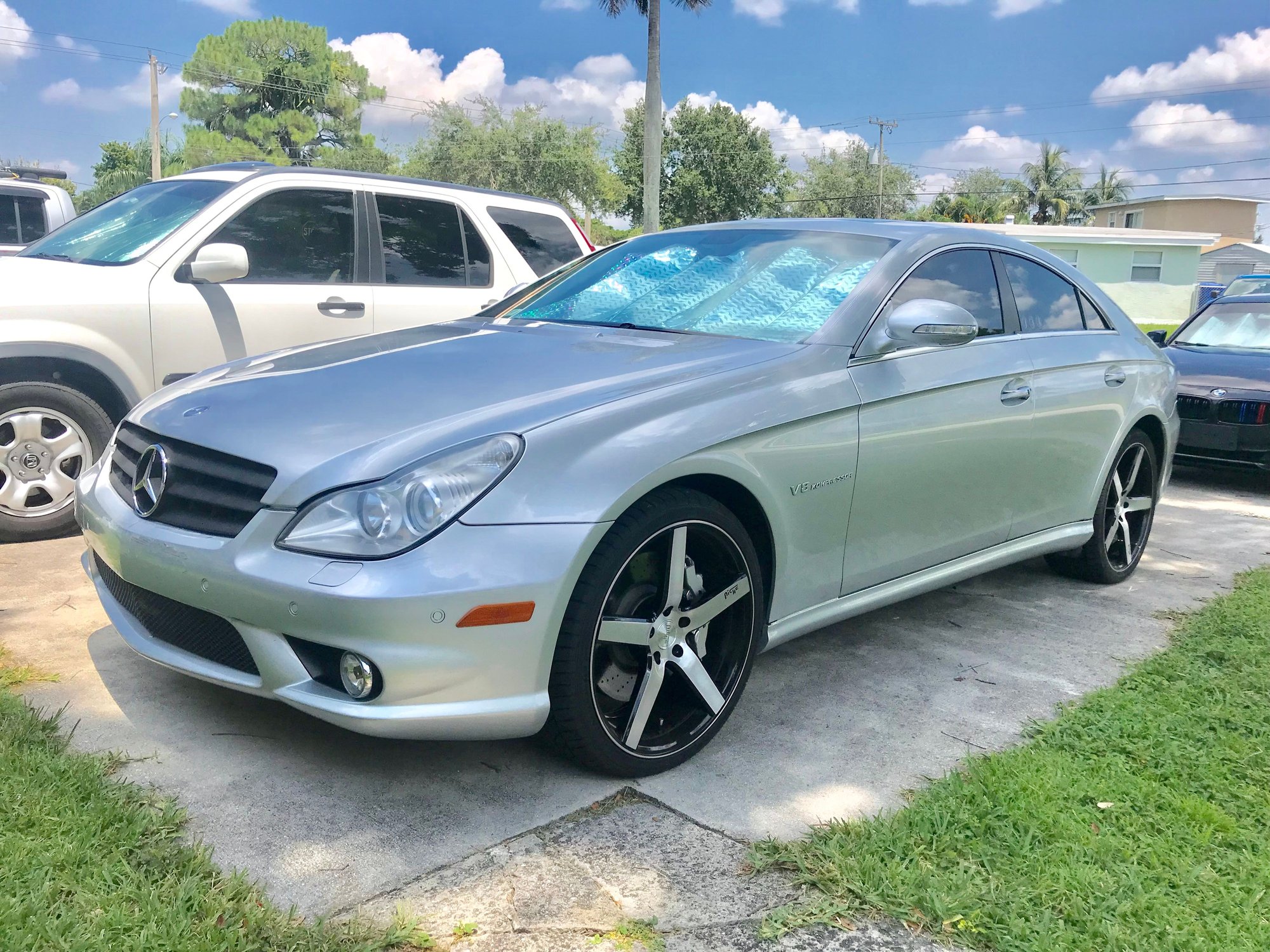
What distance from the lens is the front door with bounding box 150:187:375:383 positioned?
5254 mm

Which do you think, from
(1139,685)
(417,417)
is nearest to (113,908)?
(417,417)

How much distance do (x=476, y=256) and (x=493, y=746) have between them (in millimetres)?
3929

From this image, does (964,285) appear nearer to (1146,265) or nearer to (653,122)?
(653,122)

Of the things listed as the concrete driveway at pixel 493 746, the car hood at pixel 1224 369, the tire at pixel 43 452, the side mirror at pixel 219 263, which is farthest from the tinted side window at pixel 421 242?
the car hood at pixel 1224 369

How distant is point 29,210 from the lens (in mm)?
9062

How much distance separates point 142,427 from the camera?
10.7 ft

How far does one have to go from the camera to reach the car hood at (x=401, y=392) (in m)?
2.73

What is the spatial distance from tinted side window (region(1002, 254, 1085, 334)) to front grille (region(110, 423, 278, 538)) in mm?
3066

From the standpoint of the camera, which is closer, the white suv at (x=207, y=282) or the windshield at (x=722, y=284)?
the windshield at (x=722, y=284)

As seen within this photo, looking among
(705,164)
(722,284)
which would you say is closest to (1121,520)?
(722,284)

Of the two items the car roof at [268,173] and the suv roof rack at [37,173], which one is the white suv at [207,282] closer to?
the car roof at [268,173]

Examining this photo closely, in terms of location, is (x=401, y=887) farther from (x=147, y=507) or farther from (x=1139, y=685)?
(x=1139, y=685)

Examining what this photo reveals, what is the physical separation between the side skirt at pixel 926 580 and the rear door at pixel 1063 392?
0.06m

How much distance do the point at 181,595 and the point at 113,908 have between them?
2.80 feet
